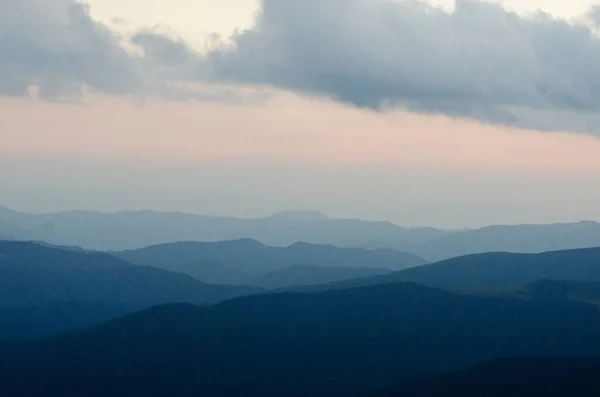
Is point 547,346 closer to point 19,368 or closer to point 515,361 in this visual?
point 515,361

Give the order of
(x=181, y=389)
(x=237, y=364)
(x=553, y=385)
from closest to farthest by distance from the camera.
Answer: (x=553, y=385)
(x=181, y=389)
(x=237, y=364)

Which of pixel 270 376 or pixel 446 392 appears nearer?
pixel 446 392

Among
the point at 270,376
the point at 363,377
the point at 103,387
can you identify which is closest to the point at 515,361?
the point at 363,377

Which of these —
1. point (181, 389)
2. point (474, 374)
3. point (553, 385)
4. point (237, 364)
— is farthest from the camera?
point (237, 364)

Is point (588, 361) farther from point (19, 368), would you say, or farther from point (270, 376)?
point (19, 368)

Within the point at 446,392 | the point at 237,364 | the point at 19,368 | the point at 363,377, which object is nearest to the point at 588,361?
the point at 446,392

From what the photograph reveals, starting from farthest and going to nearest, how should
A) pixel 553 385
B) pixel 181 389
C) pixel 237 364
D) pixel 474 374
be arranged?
1. pixel 237 364
2. pixel 181 389
3. pixel 474 374
4. pixel 553 385
